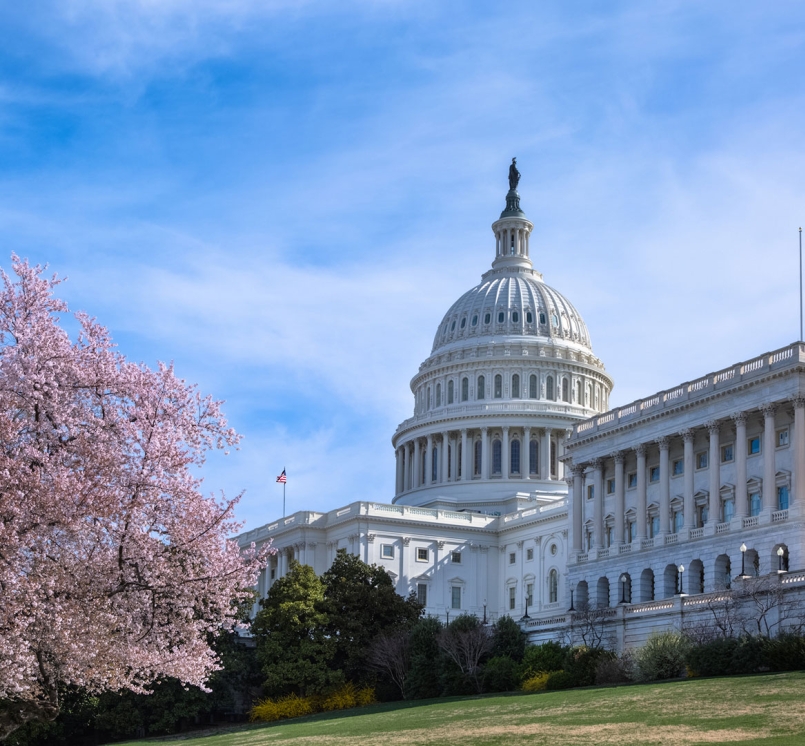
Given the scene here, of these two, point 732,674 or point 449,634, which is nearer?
point 732,674

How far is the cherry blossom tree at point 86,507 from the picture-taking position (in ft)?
94.4

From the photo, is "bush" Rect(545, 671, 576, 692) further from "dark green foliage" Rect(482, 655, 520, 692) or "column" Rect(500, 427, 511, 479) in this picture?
"column" Rect(500, 427, 511, 479)

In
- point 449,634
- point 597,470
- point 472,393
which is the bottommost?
point 449,634

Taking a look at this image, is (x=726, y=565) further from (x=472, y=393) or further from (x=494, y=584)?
(x=472, y=393)

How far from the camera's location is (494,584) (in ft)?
451

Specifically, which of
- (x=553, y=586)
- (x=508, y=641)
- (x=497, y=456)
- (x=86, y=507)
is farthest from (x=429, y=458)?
(x=86, y=507)

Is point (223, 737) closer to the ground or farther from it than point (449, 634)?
closer to the ground

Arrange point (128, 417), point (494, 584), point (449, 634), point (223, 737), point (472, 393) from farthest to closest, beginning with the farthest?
point (472, 393), point (494, 584), point (449, 634), point (223, 737), point (128, 417)

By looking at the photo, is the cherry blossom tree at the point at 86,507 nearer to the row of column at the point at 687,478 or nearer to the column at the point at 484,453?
the row of column at the point at 687,478

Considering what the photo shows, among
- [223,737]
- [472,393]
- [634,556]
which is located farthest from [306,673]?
[472,393]

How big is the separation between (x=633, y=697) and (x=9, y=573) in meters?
31.8

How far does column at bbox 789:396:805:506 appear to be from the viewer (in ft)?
274

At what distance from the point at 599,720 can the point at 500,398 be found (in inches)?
4409

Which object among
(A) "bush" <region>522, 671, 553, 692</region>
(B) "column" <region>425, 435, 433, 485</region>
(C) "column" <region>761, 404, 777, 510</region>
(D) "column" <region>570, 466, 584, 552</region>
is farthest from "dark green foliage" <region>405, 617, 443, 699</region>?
(B) "column" <region>425, 435, 433, 485</region>
